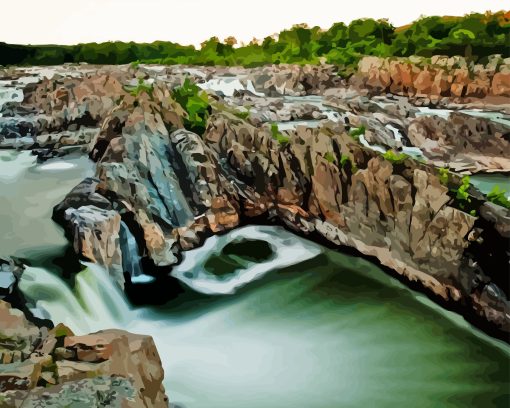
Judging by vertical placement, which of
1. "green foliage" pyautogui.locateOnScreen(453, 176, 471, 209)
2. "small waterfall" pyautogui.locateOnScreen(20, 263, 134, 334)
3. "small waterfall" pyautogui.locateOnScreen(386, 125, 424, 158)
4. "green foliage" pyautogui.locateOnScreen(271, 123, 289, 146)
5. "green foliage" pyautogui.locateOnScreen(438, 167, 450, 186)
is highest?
"green foliage" pyautogui.locateOnScreen(271, 123, 289, 146)

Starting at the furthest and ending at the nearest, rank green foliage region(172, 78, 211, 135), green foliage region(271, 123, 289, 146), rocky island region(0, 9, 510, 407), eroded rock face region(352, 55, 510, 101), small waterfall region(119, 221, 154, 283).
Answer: eroded rock face region(352, 55, 510, 101)
green foliage region(172, 78, 211, 135)
green foliage region(271, 123, 289, 146)
small waterfall region(119, 221, 154, 283)
rocky island region(0, 9, 510, 407)

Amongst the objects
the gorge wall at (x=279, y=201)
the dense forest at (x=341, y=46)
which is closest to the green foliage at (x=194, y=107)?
the gorge wall at (x=279, y=201)

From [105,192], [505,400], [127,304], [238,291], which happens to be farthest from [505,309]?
[105,192]

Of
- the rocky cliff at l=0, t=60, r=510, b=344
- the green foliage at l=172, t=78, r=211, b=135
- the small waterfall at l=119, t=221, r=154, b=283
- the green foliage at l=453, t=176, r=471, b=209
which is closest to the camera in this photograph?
the rocky cliff at l=0, t=60, r=510, b=344

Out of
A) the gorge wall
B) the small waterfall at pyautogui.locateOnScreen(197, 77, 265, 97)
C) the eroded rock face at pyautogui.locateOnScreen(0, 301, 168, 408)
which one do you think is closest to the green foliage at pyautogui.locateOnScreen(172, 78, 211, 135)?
the gorge wall

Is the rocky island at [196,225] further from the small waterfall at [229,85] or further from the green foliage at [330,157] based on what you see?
the small waterfall at [229,85]

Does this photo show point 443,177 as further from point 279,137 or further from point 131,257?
point 131,257

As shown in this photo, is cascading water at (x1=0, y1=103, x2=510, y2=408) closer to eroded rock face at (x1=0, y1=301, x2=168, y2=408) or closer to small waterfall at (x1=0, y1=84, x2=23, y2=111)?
eroded rock face at (x1=0, y1=301, x2=168, y2=408)

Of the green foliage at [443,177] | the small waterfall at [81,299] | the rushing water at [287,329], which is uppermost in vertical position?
the green foliage at [443,177]
